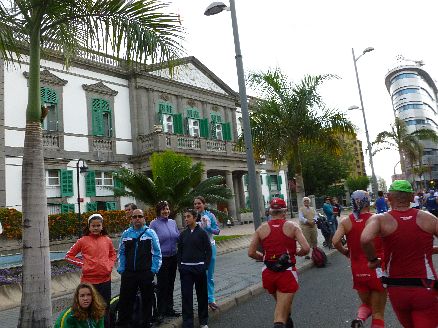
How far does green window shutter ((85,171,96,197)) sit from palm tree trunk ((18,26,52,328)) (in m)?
17.6

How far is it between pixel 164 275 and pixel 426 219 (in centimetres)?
427

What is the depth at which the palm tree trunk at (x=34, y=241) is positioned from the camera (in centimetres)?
483

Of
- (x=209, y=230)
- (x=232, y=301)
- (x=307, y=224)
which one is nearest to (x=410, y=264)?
(x=209, y=230)

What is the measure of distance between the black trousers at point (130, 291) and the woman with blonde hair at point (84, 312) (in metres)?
1.34

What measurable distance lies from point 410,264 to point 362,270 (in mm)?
1570

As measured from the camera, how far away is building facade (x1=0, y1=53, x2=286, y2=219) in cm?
2002

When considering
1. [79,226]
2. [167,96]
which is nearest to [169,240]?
[79,226]

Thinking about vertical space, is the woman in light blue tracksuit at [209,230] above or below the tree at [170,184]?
below

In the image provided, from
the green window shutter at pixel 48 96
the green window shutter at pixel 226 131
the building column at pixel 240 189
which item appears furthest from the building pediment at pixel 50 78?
the building column at pixel 240 189

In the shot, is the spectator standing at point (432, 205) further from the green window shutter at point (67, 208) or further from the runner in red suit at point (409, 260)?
the green window shutter at point (67, 208)

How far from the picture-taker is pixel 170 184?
15555mm

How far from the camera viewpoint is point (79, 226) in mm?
18438

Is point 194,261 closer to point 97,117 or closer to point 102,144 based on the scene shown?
point 102,144

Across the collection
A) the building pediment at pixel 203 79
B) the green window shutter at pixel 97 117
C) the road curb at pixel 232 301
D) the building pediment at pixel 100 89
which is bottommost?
the road curb at pixel 232 301
